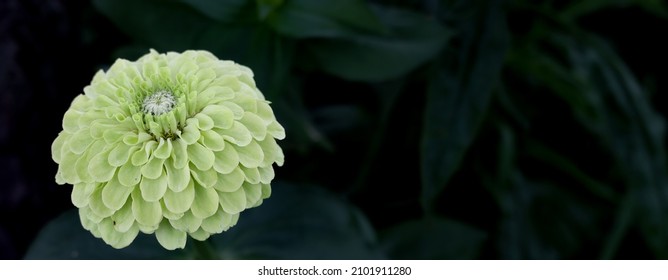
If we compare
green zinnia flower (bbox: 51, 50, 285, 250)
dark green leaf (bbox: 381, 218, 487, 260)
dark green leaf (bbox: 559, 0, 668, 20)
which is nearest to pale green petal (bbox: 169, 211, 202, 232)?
green zinnia flower (bbox: 51, 50, 285, 250)

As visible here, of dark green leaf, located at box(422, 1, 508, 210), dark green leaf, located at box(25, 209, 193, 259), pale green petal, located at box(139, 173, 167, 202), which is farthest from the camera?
dark green leaf, located at box(422, 1, 508, 210)

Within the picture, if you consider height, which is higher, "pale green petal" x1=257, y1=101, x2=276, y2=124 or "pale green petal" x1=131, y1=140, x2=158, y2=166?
"pale green petal" x1=257, y1=101, x2=276, y2=124

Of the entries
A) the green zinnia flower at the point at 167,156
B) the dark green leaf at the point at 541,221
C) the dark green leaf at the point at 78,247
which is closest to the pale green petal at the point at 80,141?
the green zinnia flower at the point at 167,156

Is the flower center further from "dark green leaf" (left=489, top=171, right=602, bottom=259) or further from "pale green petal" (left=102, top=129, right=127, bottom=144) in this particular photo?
"dark green leaf" (left=489, top=171, right=602, bottom=259)

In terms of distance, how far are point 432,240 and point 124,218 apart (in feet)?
1.65

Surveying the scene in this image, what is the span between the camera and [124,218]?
1.53 ft

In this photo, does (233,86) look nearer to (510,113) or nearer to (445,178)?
(445,178)

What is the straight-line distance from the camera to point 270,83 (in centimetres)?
75

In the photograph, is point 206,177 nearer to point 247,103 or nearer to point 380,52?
point 247,103

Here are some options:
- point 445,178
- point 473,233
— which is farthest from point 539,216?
point 445,178

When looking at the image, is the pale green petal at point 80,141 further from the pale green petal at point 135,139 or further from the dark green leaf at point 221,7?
the dark green leaf at point 221,7

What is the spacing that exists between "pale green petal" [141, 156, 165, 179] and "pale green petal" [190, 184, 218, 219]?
0.09 feet

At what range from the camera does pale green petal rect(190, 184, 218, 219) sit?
1.50 ft
